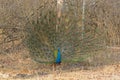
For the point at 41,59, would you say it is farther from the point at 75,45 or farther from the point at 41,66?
the point at 75,45

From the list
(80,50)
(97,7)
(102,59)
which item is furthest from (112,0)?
(80,50)

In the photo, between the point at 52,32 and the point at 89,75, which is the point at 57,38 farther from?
the point at 89,75

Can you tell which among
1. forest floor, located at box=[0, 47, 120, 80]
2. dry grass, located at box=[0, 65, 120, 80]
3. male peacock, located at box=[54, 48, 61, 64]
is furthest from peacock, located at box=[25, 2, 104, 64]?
dry grass, located at box=[0, 65, 120, 80]

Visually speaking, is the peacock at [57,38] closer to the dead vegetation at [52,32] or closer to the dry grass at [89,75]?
the dead vegetation at [52,32]

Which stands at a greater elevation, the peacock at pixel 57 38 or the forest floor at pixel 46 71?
the peacock at pixel 57 38

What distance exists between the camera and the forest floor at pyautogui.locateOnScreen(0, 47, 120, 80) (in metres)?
8.13

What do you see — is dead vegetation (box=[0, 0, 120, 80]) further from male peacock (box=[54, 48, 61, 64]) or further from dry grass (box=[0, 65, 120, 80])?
male peacock (box=[54, 48, 61, 64])

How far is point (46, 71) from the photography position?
929cm

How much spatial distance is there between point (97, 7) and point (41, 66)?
438cm

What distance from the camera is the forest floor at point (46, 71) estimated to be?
8.13 meters

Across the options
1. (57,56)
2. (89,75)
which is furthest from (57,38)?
(89,75)

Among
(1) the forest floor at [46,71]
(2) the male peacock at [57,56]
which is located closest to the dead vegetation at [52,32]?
(1) the forest floor at [46,71]

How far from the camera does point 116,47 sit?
13.0 m

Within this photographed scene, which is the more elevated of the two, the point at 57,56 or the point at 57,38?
the point at 57,38
